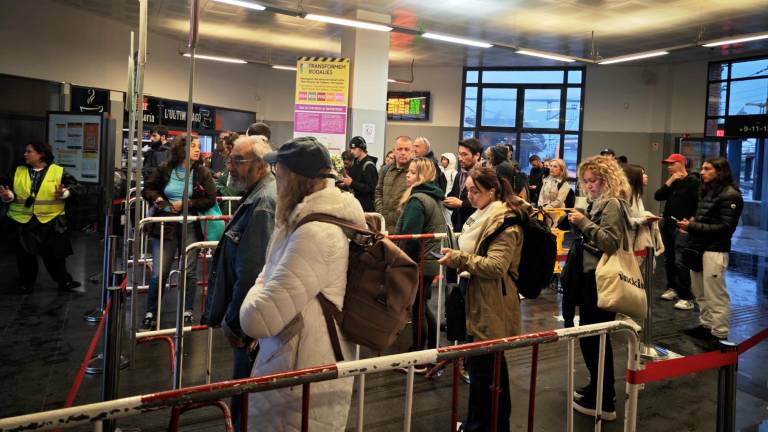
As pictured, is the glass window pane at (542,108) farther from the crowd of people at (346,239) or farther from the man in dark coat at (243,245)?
the man in dark coat at (243,245)

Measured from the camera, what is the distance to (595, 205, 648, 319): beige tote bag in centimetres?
378

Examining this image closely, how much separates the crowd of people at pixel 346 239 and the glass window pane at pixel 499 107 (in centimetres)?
923

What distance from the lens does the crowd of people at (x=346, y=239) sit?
7.26 ft

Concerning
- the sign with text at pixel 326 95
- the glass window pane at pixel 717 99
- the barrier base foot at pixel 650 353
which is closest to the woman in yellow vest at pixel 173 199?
the barrier base foot at pixel 650 353

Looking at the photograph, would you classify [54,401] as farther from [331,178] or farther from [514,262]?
[514,262]

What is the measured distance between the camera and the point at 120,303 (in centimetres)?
318

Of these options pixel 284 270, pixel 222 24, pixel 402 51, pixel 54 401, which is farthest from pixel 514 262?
pixel 402 51

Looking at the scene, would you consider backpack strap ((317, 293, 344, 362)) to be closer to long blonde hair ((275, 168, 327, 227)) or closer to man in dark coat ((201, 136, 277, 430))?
long blonde hair ((275, 168, 327, 227))

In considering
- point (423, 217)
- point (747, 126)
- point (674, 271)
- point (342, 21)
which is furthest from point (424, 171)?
point (747, 126)

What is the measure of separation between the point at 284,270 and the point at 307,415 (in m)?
0.49

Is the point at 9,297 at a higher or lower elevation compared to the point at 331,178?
lower

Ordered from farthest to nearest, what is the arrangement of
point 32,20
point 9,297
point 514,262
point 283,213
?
point 32,20
point 9,297
point 514,262
point 283,213

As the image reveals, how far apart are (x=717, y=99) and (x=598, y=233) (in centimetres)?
1329

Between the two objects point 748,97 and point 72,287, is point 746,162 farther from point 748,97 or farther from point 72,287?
Result: point 72,287
